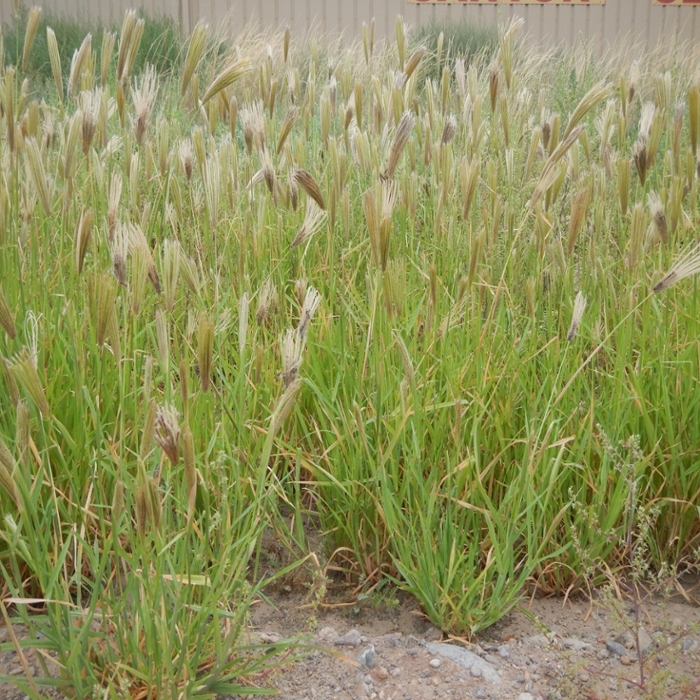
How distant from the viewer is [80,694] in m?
1.04

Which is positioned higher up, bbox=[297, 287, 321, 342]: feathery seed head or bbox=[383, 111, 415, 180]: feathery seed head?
bbox=[383, 111, 415, 180]: feathery seed head

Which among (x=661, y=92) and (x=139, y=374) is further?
(x=661, y=92)

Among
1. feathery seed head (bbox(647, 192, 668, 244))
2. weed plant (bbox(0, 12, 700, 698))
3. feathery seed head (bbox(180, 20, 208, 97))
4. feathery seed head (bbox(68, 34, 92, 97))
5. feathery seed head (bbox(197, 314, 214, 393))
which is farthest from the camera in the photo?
feathery seed head (bbox(68, 34, 92, 97))

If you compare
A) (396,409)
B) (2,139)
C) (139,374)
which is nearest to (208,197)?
(139,374)

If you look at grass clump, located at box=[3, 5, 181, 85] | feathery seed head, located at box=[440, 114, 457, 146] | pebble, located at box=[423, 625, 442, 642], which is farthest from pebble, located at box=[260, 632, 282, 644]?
grass clump, located at box=[3, 5, 181, 85]

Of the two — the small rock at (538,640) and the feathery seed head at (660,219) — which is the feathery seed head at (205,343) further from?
the feathery seed head at (660,219)

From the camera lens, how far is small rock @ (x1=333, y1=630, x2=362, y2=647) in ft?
4.41

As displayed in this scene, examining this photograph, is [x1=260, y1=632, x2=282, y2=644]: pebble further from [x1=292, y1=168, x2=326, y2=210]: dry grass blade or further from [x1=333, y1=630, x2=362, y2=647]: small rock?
[x1=292, y1=168, x2=326, y2=210]: dry grass blade

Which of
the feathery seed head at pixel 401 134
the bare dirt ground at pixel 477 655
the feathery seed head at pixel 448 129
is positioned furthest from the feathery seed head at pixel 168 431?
the feathery seed head at pixel 448 129

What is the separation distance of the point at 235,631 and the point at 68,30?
9388 mm

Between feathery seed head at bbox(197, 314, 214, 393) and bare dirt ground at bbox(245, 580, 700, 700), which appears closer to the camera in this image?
feathery seed head at bbox(197, 314, 214, 393)

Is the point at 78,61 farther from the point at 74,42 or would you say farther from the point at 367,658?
the point at 74,42

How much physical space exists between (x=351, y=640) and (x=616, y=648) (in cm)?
43

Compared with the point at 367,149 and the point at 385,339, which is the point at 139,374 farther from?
the point at 367,149
